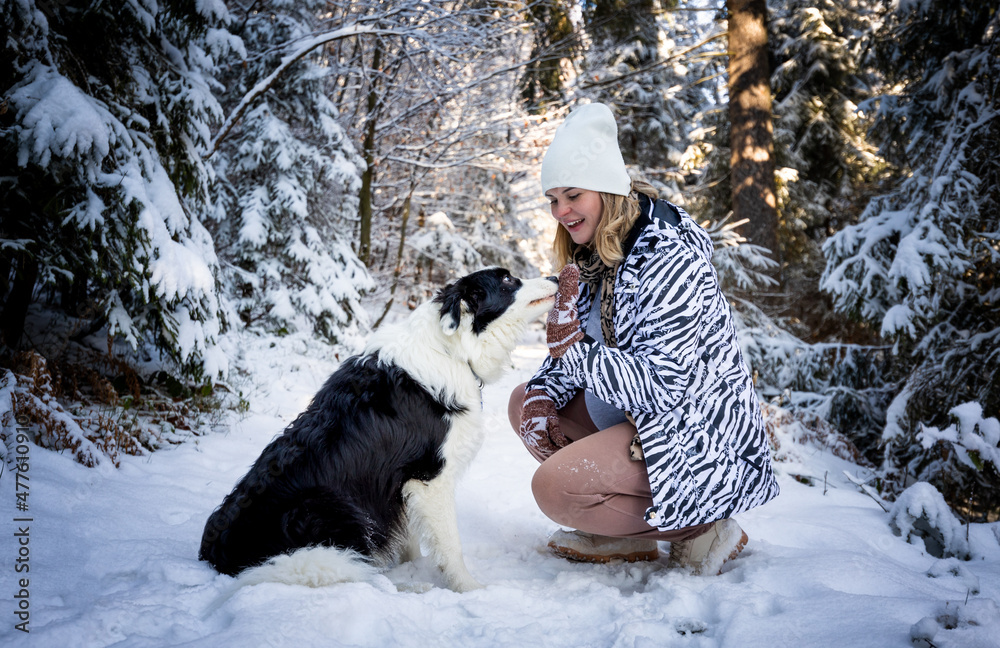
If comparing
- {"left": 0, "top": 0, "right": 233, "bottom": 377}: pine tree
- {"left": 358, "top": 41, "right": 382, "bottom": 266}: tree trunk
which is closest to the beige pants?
{"left": 0, "top": 0, "right": 233, "bottom": 377}: pine tree

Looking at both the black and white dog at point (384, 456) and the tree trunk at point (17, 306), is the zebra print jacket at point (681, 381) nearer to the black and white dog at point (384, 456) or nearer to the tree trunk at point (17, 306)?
the black and white dog at point (384, 456)

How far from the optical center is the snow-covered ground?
4.76 ft

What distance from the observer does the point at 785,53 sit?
34.8 ft

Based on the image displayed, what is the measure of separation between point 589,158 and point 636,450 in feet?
4.07

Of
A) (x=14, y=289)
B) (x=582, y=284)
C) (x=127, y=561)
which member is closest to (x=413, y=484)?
(x=127, y=561)

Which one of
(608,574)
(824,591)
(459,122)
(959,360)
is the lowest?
(608,574)

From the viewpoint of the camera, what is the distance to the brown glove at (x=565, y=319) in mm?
2100

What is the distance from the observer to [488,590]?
1935 millimetres

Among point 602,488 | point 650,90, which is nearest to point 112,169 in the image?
point 602,488

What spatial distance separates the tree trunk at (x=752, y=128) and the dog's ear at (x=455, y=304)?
5350 mm

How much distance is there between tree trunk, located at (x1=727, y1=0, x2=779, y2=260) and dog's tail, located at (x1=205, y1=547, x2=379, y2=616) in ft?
20.4

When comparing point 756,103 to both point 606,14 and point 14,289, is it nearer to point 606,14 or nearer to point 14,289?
point 606,14

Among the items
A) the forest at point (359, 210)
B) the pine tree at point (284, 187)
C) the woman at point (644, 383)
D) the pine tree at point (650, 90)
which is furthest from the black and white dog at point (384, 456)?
the pine tree at point (650, 90)

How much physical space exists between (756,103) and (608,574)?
643cm
